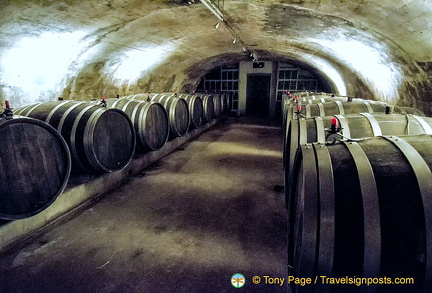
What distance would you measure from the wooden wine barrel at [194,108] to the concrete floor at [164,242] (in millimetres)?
3166

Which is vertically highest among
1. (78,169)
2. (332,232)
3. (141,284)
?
(332,232)

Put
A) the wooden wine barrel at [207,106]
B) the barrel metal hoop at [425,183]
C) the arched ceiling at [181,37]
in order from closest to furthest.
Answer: the barrel metal hoop at [425,183] → the arched ceiling at [181,37] → the wooden wine barrel at [207,106]

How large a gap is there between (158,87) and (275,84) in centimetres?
667

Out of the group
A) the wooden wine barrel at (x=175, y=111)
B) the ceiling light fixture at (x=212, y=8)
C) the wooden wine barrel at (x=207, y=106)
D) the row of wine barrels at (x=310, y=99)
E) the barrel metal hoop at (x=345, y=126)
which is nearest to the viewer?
the barrel metal hoop at (x=345, y=126)

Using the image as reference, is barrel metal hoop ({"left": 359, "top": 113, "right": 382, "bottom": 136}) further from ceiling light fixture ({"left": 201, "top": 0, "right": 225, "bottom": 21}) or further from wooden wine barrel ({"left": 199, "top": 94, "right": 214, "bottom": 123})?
wooden wine barrel ({"left": 199, "top": 94, "right": 214, "bottom": 123})

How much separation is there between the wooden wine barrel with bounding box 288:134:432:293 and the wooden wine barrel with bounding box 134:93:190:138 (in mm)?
4898

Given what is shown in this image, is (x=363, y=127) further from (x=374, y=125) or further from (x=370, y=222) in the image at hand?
(x=370, y=222)

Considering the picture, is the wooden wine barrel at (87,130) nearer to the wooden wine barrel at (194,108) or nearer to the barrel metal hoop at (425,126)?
the wooden wine barrel at (194,108)

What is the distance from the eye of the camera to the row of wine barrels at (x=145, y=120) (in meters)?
4.78

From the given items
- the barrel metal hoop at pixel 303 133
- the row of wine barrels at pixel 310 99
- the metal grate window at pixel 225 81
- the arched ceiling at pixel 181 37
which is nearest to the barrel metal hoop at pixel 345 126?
the barrel metal hoop at pixel 303 133

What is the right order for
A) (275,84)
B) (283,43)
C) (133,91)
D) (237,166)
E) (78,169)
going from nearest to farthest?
(78,169), (237,166), (283,43), (133,91), (275,84)

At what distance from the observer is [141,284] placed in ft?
7.22

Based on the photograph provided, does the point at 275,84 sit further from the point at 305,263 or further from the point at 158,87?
the point at 305,263

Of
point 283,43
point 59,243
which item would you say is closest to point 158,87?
point 283,43
